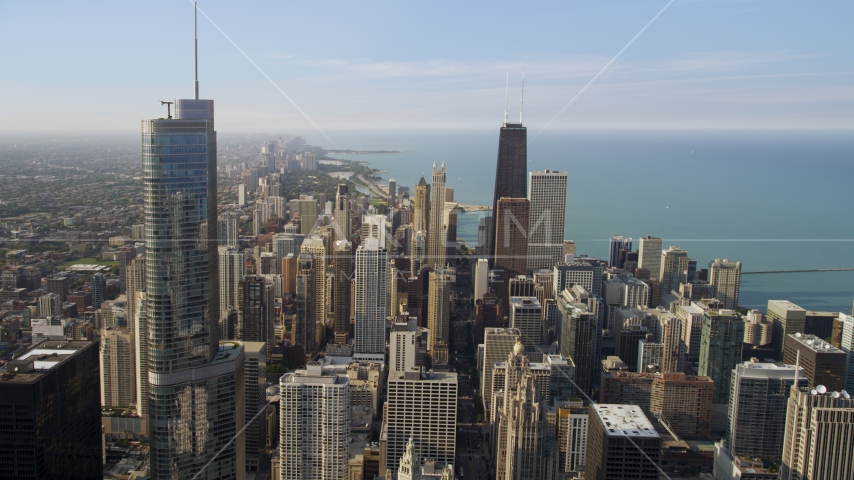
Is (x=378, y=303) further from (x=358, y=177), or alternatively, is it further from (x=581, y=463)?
(x=581, y=463)

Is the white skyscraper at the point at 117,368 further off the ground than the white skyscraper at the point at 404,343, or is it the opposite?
the white skyscraper at the point at 117,368

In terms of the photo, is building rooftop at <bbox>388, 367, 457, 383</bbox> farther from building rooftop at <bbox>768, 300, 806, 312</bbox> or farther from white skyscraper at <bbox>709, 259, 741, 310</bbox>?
building rooftop at <bbox>768, 300, 806, 312</bbox>

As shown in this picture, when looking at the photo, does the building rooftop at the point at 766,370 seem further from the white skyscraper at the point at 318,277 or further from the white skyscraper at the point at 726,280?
the white skyscraper at the point at 318,277

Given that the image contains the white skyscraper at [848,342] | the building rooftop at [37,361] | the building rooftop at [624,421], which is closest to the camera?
the building rooftop at [37,361]

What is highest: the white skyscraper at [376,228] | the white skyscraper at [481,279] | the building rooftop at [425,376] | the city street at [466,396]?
the white skyscraper at [376,228]

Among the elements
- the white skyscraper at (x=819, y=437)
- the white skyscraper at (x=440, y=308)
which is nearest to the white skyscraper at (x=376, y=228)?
the white skyscraper at (x=440, y=308)

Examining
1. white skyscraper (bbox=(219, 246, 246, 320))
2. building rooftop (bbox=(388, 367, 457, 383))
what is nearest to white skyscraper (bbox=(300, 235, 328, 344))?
white skyscraper (bbox=(219, 246, 246, 320))

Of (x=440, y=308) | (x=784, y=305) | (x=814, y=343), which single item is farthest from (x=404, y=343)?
(x=814, y=343)
